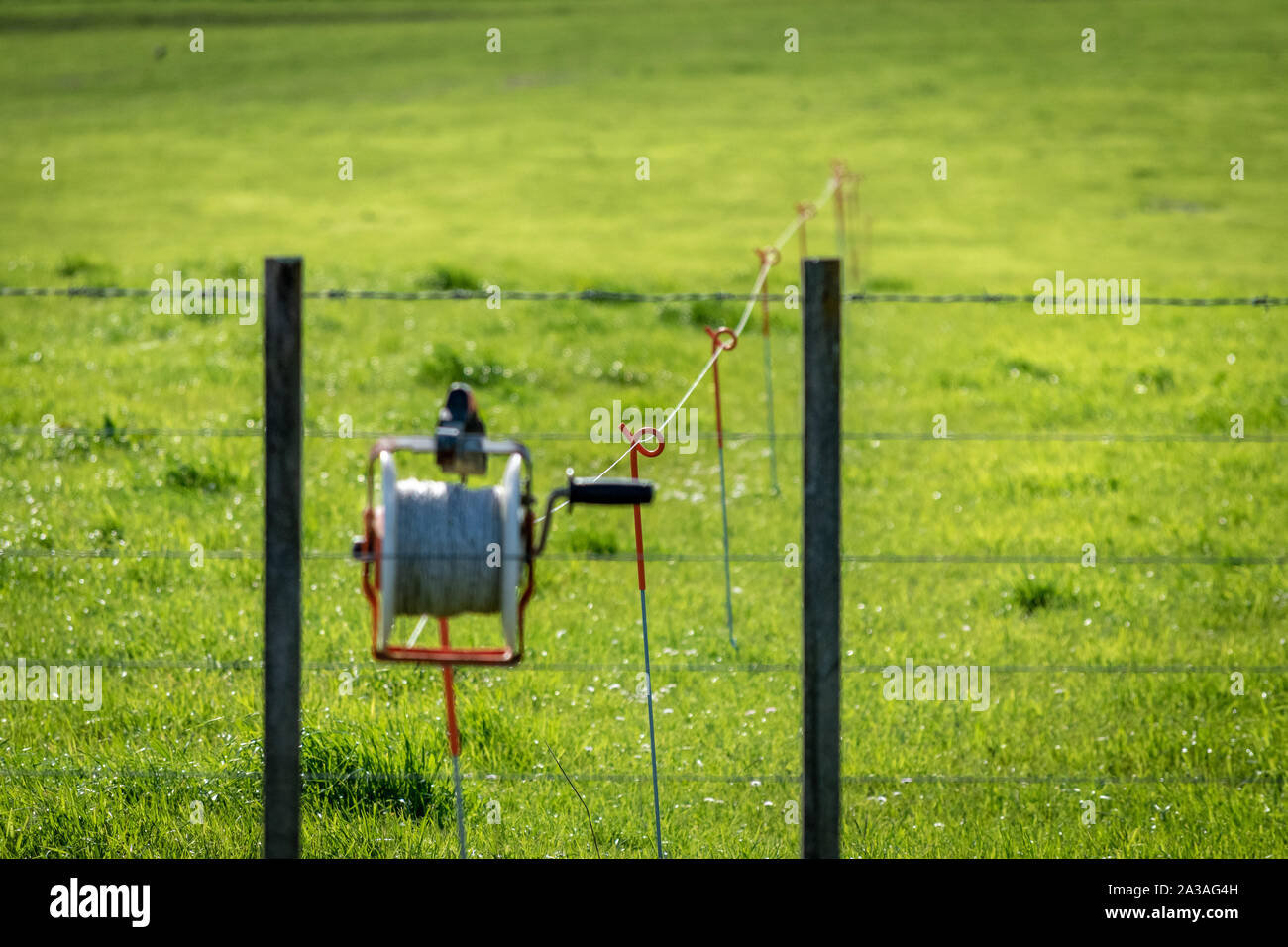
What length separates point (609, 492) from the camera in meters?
4.42

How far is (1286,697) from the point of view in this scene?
7500 millimetres

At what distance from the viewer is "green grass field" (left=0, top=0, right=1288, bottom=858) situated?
20.4ft

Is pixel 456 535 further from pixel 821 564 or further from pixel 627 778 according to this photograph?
pixel 627 778

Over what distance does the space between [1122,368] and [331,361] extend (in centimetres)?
824

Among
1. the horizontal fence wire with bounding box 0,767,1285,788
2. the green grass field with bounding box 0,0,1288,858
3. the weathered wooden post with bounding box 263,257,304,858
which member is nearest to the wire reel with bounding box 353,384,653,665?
the weathered wooden post with bounding box 263,257,304,858

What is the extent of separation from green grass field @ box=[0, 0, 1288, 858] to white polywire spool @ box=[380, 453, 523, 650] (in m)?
1.36

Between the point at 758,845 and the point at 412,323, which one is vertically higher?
the point at 412,323

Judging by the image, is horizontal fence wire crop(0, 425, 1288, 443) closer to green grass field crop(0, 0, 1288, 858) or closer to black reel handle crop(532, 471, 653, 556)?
green grass field crop(0, 0, 1288, 858)

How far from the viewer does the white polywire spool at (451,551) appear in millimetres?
4391

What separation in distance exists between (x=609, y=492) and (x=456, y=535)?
1.57 feet

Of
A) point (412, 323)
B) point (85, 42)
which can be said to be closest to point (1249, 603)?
point (412, 323)

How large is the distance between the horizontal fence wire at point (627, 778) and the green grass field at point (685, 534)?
29 millimetres

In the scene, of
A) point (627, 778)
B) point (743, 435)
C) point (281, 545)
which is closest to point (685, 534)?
point (743, 435)
